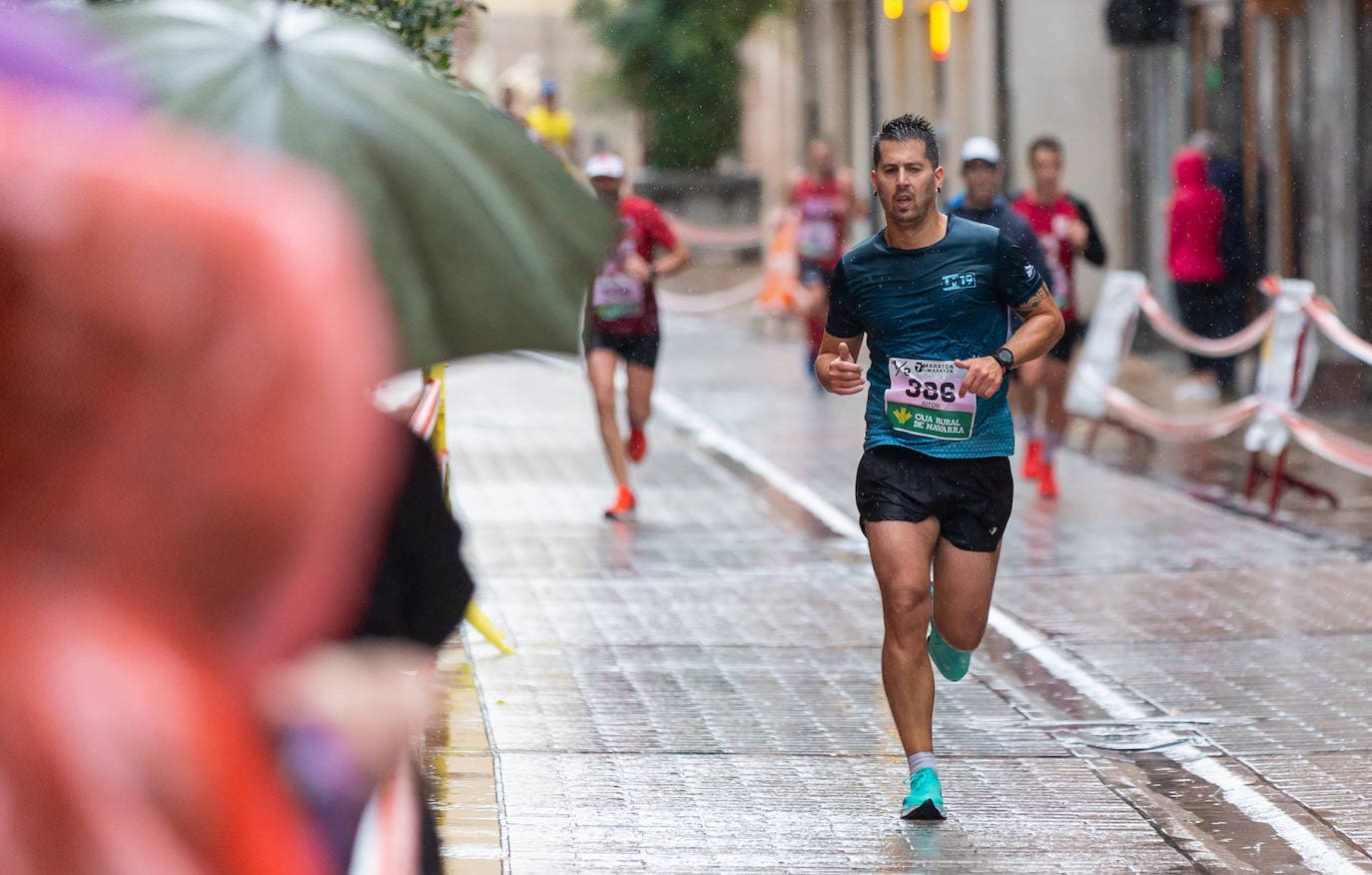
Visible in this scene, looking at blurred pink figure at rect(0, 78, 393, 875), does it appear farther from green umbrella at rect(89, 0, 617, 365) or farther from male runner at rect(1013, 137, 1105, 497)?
male runner at rect(1013, 137, 1105, 497)

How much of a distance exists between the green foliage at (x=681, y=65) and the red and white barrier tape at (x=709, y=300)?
853 cm

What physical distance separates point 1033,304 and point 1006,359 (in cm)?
23

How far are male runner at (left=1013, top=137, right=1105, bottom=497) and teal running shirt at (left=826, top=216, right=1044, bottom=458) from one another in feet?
21.4

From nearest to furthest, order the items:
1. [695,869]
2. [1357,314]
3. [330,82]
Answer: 1. [330,82]
2. [695,869]
3. [1357,314]

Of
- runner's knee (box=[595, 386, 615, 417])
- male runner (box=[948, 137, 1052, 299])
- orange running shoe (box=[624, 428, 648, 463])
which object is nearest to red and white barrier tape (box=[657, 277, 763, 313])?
orange running shoe (box=[624, 428, 648, 463])

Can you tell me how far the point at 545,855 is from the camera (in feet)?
18.7

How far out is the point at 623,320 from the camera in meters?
12.1

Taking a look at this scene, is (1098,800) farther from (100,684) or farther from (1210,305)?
(1210,305)

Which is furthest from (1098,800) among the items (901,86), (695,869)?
(901,86)

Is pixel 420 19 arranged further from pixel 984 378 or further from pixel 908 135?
pixel 984 378

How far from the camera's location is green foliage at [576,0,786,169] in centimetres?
3897

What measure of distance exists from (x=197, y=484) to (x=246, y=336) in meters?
0.13

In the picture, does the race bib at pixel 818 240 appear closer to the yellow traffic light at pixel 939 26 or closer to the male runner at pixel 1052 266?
the yellow traffic light at pixel 939 26

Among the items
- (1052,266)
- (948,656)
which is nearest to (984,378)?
(948,656)
